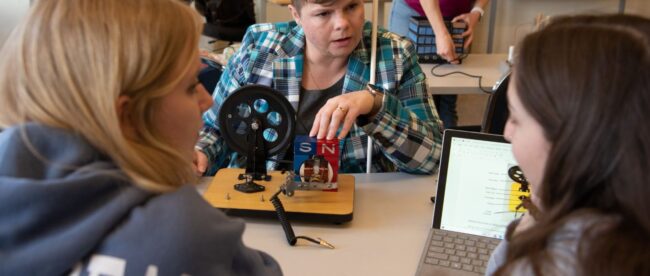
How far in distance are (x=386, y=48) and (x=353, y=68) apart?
109 millimetres

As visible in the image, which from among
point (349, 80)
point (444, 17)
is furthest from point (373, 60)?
point (444, 17)

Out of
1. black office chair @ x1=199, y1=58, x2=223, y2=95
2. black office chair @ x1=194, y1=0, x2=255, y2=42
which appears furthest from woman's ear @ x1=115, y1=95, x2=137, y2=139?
black office chair @ x1=194, y1=0, x2=255, y2=42

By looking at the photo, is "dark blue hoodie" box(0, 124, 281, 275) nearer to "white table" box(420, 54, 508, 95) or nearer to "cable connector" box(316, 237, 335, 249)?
"cable connector" box(316, 237, 335, 249)

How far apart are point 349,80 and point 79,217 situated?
1101mm

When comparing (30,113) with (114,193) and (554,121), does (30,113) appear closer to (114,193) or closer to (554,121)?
(114,193)

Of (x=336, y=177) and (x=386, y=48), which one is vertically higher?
(x=386, y=48)

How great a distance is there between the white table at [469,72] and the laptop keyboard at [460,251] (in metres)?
1.06

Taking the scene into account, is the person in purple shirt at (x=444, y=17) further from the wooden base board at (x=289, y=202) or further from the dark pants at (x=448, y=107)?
the wooden base board at (x=289, y=202)

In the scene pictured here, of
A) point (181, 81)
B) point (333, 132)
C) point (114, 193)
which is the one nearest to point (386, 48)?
point (333, 132)

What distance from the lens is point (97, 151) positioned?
2.44ft

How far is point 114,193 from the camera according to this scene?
2.38ft

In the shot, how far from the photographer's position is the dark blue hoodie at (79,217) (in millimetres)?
692

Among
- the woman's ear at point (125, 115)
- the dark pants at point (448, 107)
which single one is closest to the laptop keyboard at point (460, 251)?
the woman's ear at point (125, 115)

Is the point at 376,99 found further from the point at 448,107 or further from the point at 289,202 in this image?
the point at 448,107
